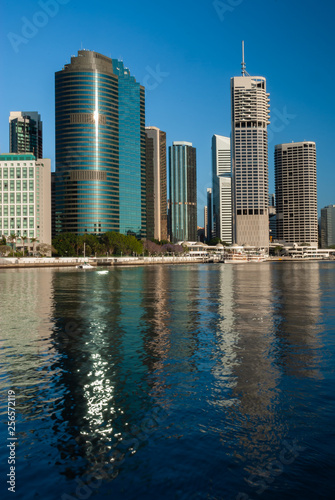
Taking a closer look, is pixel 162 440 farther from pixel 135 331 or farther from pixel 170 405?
pixel 135 331

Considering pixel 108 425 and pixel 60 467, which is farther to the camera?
pixel 108 425

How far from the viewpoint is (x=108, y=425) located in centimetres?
1717

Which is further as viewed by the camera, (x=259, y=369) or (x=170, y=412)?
(x=259, y=369)

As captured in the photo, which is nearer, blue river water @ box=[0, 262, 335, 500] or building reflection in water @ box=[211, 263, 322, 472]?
blue river water @ box=[0, 262, 335, 500]

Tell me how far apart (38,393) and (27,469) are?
275 inches

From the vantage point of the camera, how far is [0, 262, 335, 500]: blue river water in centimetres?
1340

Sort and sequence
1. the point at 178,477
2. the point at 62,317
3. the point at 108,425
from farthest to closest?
the point at 62,317
the point at 108,425
the point at 178,477

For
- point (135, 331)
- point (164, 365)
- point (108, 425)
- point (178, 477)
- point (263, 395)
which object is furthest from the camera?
point (135, 331)

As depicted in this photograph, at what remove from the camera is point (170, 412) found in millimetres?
18328

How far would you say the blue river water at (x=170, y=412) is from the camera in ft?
44.0

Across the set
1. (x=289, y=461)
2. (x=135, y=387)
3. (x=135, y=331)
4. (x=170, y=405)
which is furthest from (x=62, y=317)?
(x=289, y=461)

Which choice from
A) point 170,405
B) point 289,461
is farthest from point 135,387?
point 289,461

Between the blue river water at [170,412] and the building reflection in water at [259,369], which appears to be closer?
the blue river water at [170,412]

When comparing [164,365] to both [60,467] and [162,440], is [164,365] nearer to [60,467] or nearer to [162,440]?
[162,440]
